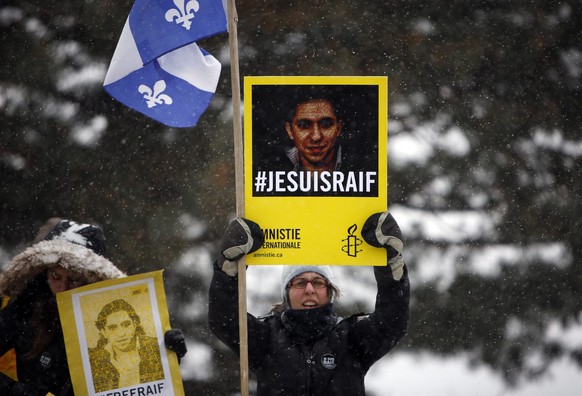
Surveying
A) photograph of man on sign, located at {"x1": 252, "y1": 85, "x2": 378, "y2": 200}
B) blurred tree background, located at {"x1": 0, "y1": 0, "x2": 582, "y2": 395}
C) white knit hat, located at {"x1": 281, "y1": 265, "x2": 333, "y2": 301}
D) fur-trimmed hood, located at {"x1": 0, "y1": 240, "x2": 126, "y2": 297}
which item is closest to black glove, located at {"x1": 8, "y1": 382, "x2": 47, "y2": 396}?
fur-trimmed hood, located at {"x1": 0, "y1": 240, "x2": 126, "y2": 297}

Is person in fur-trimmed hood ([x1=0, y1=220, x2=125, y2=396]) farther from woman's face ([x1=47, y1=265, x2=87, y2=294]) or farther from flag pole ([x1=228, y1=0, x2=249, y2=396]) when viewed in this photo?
flag pole ([x1=228, y1=0, x2=249, y2=396])

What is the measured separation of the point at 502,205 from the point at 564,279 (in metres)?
0.69

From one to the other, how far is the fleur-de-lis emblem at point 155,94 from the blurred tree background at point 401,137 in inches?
123

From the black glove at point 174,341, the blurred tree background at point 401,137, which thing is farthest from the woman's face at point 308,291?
the blurred tree background at point 401,137

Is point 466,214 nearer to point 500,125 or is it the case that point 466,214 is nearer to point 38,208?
point 500,125

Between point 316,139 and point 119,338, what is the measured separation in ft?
3.33

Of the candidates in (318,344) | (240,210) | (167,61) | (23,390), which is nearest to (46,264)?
(23,390)

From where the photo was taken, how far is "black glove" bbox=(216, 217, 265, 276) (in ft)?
10.7

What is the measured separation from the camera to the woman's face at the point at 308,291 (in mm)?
3643

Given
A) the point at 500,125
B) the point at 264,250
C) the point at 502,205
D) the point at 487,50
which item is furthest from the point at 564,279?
the point at 264,250

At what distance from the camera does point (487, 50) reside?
722 centimetres

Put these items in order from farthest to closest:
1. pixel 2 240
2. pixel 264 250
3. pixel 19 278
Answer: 1. pixel 2 240
2. pixel 19 278
3. pixel 264 250

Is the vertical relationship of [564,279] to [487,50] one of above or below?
below

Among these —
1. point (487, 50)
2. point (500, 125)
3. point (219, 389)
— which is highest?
point (487, 50)
